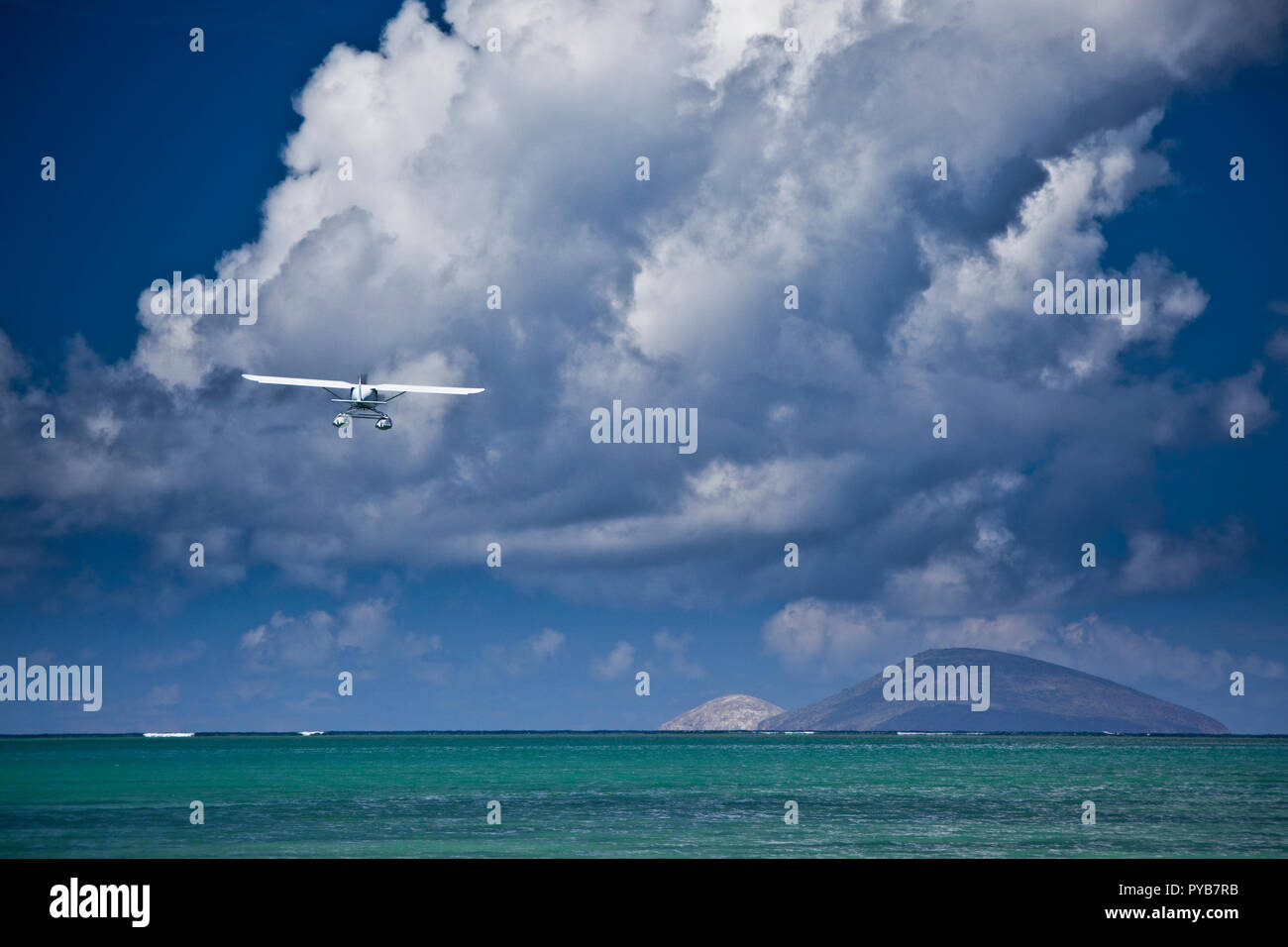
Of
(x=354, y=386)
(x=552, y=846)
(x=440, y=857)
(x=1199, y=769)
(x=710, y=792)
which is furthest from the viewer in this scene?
(x=1199, y=769)

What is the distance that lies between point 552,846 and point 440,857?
4.24 meters

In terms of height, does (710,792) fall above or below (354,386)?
below

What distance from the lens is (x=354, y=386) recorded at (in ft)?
142

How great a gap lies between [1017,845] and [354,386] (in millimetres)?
27303
